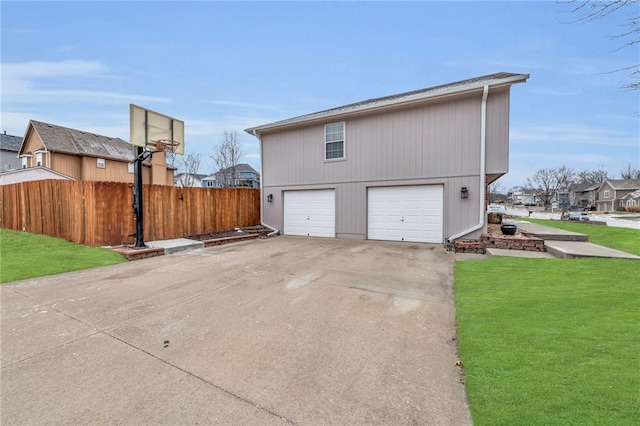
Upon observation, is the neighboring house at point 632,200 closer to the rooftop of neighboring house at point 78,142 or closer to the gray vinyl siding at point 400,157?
the gray vinyl siding at point 400,157

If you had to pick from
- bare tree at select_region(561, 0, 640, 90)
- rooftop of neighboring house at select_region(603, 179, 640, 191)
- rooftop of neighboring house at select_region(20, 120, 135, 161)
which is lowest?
bare tree at select_region(561, 0, 640, 90)

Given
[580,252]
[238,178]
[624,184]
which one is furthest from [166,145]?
[624,184]

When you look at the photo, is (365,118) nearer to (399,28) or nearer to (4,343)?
(399,28)

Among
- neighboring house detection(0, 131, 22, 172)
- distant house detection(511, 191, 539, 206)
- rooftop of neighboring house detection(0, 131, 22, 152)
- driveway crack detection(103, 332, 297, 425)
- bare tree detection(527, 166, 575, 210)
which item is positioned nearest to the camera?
driveway crack detection(103, 332, 297, 425)

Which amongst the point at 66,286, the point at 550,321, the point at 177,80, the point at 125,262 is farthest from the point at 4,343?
the point at 177,80

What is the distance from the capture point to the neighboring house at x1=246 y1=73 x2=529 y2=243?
28.4 ft

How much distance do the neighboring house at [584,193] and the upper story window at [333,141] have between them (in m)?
70.5

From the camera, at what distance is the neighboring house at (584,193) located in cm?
5850

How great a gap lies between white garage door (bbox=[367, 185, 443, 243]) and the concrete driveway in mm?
4142

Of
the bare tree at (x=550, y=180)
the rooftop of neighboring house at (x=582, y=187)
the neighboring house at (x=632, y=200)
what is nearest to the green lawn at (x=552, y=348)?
the neighboring house at (x=632, y=200)

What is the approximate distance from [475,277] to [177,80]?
18.0m

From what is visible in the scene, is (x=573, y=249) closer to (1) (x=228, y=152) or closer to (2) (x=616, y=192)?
(1) (x=228, y=152)

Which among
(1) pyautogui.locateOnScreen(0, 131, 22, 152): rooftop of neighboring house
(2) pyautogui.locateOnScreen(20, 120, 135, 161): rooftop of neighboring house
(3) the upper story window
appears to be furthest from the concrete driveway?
(1) pyautogui.locateOnScreen(0, 131, 22, 152): rooftop of neighboring house

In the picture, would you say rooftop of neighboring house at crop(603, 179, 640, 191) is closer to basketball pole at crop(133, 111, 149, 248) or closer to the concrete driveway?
the concrete driveway
